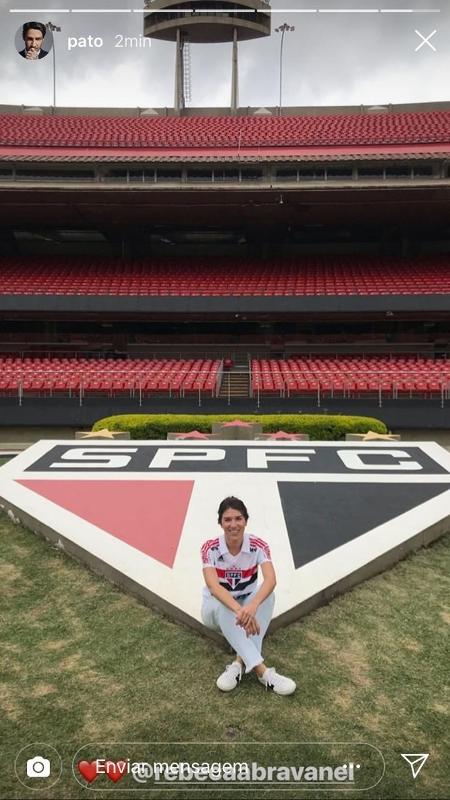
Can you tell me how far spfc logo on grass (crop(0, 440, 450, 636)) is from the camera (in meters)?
5.54

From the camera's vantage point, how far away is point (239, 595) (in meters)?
4.29

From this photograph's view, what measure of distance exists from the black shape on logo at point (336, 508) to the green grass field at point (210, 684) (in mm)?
879

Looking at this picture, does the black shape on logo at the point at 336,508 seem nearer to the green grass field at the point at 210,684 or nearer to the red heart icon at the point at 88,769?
the green grass field at the point at 210,684

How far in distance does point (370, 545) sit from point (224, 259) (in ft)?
68.7

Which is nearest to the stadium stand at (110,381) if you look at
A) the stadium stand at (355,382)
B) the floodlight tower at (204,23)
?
the stadium stand at (355,382)

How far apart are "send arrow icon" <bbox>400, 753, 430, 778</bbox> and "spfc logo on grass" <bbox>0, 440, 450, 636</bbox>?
159cm

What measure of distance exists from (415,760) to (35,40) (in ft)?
163

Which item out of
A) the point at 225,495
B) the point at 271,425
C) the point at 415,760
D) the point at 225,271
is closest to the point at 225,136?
the point at 225,271

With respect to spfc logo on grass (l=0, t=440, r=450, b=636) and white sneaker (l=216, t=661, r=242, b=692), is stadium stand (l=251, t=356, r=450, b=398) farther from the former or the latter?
white sneaker (l=216, t=661, r=242, b=692)

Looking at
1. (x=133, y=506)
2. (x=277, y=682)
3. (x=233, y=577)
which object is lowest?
(x=277, y=682)

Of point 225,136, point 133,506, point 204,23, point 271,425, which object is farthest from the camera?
point 204,23

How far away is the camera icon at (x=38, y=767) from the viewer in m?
3.13

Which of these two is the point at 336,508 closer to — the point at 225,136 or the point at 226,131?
the point at 225,136

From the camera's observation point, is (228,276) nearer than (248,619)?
No
